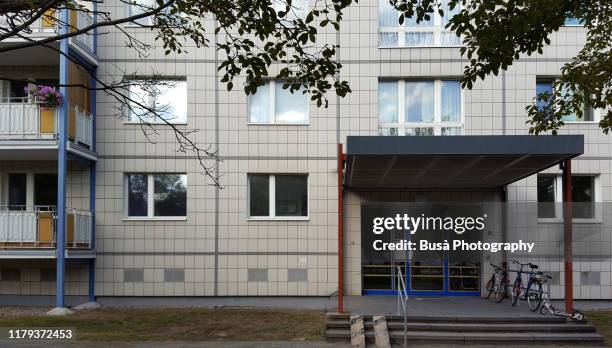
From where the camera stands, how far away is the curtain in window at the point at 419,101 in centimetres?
1775

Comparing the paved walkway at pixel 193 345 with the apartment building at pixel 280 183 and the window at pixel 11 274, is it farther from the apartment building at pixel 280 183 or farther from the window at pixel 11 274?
the window at pixel 11 274

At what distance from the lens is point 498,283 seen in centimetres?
1630

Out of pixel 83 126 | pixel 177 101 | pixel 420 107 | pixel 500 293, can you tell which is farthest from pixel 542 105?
pixel 83 126

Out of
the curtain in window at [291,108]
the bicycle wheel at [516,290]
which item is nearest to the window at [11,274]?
the curtain in window at [291,108]

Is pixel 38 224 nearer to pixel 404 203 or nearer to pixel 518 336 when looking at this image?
pixel 404 203

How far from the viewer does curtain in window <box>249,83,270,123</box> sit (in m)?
17.9

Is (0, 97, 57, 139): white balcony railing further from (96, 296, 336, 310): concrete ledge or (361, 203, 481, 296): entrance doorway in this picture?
(361, 203, 481, 296): entrance doorway

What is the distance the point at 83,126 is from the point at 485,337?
11149 mm

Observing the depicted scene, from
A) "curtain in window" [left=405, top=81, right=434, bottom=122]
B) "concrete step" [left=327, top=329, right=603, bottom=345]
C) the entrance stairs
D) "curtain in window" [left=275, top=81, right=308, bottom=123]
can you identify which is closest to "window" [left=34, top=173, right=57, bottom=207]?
"curtain in window" [left=275, top=81, right=308, bottom=123]

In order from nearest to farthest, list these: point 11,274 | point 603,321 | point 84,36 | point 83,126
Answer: point 603,321, point 83,126, point 84,36, point 11,274

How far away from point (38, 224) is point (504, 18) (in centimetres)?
1185

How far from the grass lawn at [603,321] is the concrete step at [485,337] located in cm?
49

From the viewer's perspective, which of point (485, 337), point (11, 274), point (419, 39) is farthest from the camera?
point (419, 39)

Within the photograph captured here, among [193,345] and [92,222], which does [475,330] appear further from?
[92,222]
